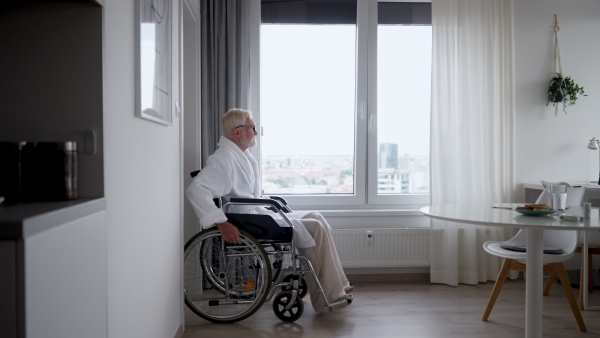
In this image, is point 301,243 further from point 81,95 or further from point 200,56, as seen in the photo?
point 81,95

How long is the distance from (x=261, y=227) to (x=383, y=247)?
1.32 metres

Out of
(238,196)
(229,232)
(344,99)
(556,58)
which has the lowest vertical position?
(229,232)

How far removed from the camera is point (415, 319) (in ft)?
9.99

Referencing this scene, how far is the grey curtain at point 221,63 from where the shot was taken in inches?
146

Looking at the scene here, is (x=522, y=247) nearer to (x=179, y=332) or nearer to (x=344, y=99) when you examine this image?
(x=344, y=99)

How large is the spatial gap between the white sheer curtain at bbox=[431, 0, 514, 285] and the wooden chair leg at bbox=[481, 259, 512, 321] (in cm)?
85

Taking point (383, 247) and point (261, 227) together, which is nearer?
point (261, 227)

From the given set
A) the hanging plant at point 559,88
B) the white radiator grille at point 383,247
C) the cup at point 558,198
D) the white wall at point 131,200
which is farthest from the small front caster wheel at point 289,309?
the hanging plant at point 559,88

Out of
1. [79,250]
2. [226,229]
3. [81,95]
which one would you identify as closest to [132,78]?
[81,95]

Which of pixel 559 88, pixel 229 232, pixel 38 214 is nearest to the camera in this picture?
pixel 38 214

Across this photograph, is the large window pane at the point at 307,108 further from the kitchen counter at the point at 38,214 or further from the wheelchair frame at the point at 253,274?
the kitchen counter at the point at 38,214

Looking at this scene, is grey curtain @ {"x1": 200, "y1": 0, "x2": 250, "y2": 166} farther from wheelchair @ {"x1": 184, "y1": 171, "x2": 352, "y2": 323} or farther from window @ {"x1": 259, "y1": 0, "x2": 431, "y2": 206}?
wheelchair @ {"x1": 184, "y1": 171, "x2": 352, "y2": 323}

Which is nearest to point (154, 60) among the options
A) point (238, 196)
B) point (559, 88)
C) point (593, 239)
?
point (238, 196)

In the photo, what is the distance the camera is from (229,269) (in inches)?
123
